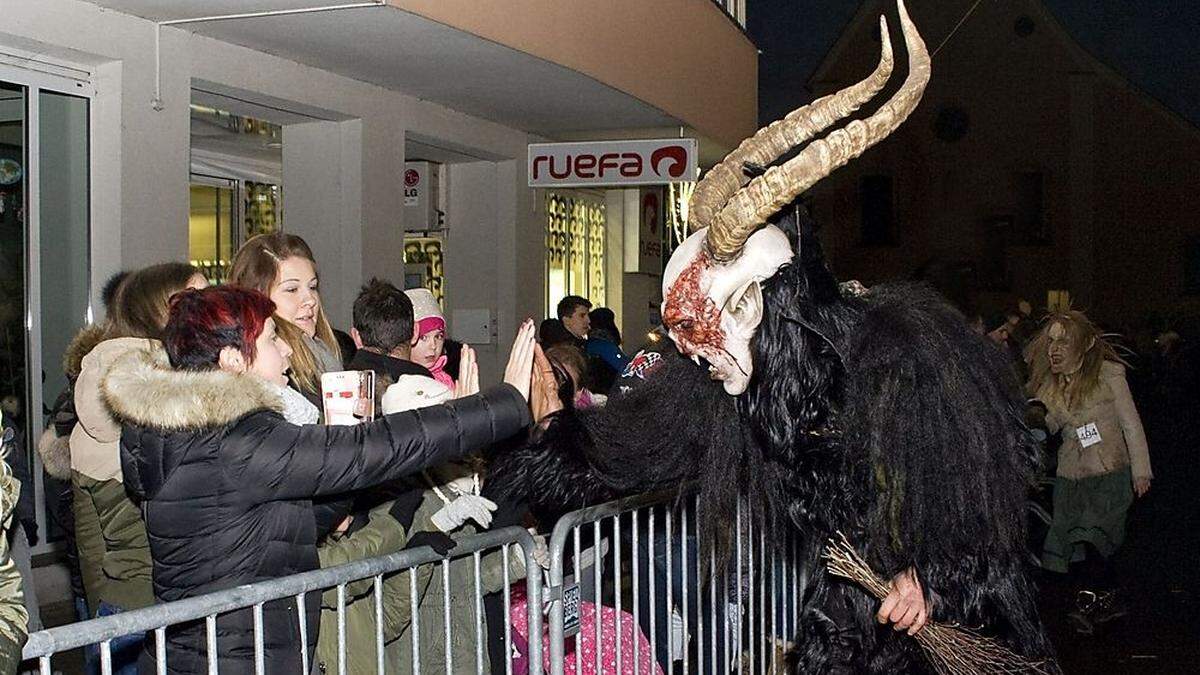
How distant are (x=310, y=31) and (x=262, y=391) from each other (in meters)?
5.49

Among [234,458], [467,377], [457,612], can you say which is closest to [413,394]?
[467,377]

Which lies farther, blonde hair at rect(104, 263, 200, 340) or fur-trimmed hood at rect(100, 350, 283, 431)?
blonde hair at rect(104, 263, 200, 340)

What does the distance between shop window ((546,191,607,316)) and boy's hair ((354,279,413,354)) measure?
10.2 metres

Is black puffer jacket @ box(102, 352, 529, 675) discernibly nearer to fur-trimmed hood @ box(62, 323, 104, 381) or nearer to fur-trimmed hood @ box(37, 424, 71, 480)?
fur-trimmed hood @ box(62, 323, 104, 381)

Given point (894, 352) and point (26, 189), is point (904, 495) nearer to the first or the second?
point (894, 352)

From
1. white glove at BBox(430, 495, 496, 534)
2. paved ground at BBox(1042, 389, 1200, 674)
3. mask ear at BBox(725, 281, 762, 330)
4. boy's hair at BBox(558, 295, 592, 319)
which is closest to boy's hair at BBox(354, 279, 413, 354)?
white glove at BBox(430, 495, 496, 534)

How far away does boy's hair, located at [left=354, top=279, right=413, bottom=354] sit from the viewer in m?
5.51

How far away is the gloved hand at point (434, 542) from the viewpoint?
378 cm

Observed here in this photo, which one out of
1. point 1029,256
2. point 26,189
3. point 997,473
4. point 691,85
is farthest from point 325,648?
point 1029,256

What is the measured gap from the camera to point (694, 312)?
3746mm

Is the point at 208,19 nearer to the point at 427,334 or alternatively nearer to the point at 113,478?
the point at 427,334

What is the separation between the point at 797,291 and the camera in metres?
3.74

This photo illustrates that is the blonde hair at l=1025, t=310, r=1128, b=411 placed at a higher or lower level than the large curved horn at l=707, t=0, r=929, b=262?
lower

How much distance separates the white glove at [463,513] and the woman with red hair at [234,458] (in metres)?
0.78
